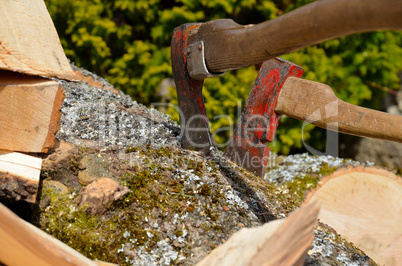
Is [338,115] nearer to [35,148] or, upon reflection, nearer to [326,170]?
[326,170]

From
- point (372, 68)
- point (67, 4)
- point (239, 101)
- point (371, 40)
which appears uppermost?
point (67, 4)

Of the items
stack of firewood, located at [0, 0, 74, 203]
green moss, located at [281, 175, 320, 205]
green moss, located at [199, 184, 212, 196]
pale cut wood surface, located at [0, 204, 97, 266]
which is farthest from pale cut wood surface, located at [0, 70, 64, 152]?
green moss, located at [281, 175, 320, 205]

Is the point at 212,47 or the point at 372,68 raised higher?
the point at 212,47

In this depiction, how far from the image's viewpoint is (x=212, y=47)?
197 cm

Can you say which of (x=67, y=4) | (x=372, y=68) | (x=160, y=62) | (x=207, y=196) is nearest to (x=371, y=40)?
(x=372, y=68)

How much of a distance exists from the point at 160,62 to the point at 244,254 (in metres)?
4.10

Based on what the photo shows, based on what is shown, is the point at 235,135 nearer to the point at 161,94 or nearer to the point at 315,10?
the point at 315,10

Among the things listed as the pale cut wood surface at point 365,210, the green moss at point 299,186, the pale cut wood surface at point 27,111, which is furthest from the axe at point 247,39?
the pale cut wood surface at point 365,210

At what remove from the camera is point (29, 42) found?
1.57m

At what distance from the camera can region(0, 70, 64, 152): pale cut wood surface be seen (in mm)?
1529

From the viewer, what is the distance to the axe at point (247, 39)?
4.50ft

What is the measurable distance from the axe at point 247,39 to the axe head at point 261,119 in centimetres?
37

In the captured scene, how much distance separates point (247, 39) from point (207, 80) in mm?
3192

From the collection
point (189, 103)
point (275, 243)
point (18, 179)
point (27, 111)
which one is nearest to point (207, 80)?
point (189, 103)
